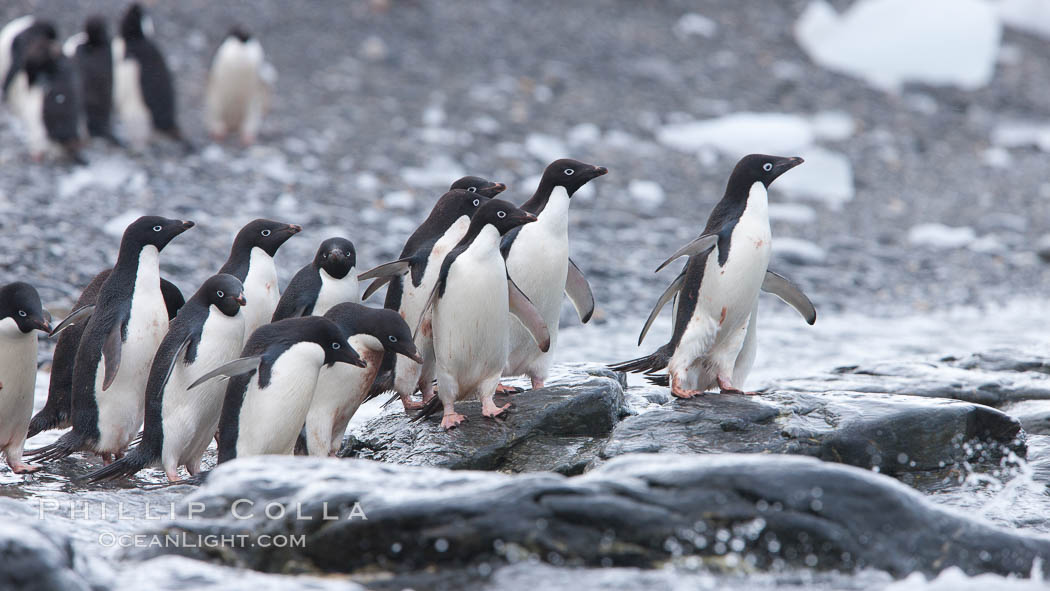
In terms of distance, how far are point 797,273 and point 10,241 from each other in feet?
19.0

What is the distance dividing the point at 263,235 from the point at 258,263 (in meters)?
0.12

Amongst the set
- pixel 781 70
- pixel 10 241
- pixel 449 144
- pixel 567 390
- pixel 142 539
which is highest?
pixel 781 70

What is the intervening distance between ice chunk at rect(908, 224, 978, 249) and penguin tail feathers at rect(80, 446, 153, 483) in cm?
790

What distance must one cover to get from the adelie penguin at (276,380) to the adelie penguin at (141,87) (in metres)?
6.87

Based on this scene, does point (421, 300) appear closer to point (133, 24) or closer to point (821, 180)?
point (133, 24)

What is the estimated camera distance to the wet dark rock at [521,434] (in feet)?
14.6

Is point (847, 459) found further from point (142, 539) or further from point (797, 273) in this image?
point (797, 273)

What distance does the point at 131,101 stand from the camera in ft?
35.4

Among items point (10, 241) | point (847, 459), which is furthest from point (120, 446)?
point (10, 241)

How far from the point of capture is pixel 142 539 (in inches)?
139

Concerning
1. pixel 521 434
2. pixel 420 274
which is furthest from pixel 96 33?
pixel 521 434

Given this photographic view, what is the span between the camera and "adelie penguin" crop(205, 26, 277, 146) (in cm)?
1117

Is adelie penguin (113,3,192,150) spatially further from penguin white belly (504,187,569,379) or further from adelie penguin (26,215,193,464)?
penguin white belly (504,187,569,379)

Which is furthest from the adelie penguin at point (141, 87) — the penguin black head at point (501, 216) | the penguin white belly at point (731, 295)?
the penguin white belly at point (731, 295)
